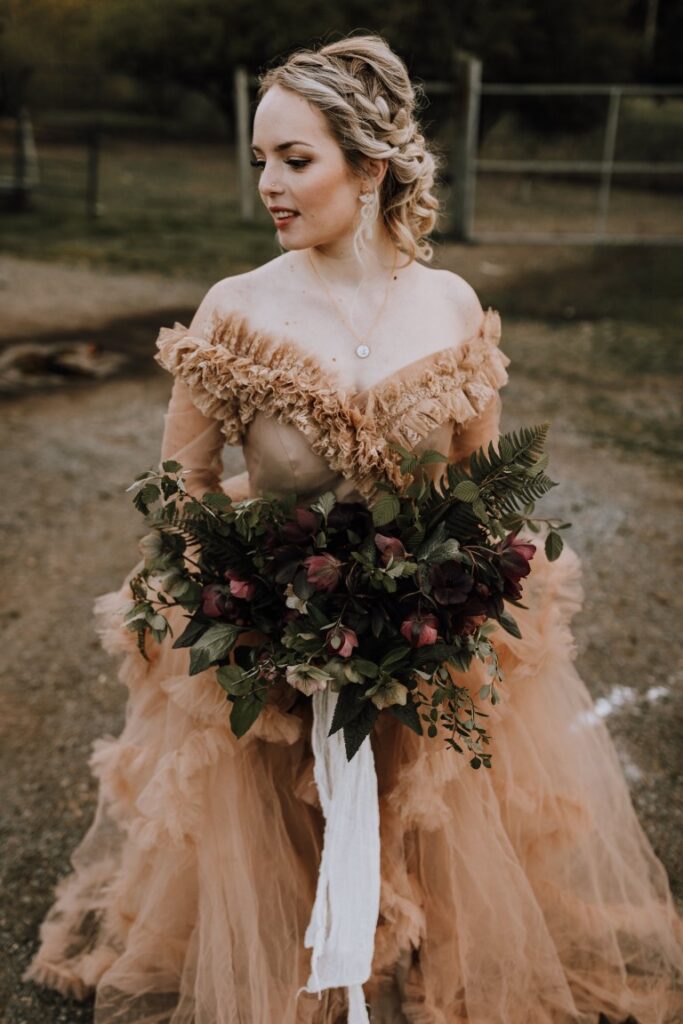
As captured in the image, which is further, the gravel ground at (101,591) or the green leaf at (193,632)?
the gravel ground at (101,591)

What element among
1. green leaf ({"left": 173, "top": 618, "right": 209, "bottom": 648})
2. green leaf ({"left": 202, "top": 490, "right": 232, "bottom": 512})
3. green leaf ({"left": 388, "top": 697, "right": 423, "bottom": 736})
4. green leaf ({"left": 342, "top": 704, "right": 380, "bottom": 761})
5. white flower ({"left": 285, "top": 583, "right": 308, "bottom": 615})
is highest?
green leaf ({"left": 202, "top": 490, "right": 232, "bottom": 512})

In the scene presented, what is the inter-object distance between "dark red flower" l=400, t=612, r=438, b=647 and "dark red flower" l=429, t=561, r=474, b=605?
4 cm

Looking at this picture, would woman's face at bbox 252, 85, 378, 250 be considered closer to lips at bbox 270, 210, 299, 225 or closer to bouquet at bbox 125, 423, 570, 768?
lips at bbox 270, 210, 299, 225

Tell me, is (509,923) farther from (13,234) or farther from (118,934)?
(13,234)

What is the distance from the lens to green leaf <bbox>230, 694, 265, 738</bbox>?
1790 millimetres

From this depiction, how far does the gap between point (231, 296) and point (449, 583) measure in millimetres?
782

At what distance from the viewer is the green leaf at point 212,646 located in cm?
178

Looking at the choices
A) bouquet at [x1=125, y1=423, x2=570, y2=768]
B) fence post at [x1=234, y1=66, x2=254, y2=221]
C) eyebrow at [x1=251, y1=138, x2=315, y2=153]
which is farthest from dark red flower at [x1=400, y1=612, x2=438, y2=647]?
fence post at [x1=234, y1=66, x2=254, y2=221]

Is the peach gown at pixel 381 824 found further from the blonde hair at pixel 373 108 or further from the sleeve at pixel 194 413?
the blonde hair at pixel 373 108

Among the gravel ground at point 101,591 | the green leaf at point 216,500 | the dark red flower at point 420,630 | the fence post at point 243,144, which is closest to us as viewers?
the dark red flower at point 420,630

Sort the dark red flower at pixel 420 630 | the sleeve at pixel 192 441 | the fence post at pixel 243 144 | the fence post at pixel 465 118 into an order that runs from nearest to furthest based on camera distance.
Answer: the dark red flower at pixel 420 630
the sleeve at pixel 192 441
the fence post at pixel 465 118
the fence post at pixel 243 144

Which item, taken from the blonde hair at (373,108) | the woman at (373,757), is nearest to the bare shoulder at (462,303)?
the woman at (373,757)

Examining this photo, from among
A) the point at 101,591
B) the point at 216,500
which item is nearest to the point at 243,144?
the point at 101,591

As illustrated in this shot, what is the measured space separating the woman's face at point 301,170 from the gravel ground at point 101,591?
2045mm
